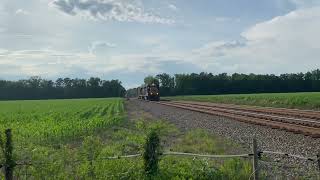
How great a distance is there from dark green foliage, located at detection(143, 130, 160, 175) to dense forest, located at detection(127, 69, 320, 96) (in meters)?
131

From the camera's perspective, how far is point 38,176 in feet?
31.0

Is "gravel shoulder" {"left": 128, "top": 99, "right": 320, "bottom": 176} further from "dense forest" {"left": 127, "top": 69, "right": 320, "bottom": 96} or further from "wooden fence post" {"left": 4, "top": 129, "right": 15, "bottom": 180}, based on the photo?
"dense forest" {"left": 127, "top": 69, "right": 320, "bottom": 96}

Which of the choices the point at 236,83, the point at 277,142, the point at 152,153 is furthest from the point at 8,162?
the point at 236,83

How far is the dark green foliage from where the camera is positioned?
9.24 m

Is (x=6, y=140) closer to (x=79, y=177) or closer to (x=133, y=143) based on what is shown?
(x=79, y=177)

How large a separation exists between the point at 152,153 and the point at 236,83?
6195 inches

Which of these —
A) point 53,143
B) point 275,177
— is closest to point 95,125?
point 53,143

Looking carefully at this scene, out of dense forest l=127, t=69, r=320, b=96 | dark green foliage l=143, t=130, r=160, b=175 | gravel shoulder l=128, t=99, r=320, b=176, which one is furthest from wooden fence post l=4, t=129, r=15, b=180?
dense forest l=127, t=69, r=320, b=96

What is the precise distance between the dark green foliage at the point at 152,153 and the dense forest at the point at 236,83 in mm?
130681

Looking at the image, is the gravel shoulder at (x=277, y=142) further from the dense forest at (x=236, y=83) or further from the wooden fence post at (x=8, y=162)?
the dense forest at (x=236, y=83)

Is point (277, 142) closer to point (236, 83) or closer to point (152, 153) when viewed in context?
point (152, 153)

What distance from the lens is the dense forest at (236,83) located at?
5945 inches

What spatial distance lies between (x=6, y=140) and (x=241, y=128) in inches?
745

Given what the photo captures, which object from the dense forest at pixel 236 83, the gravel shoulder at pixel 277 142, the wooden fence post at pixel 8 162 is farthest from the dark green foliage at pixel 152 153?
the dense forest at pixel 236 83
